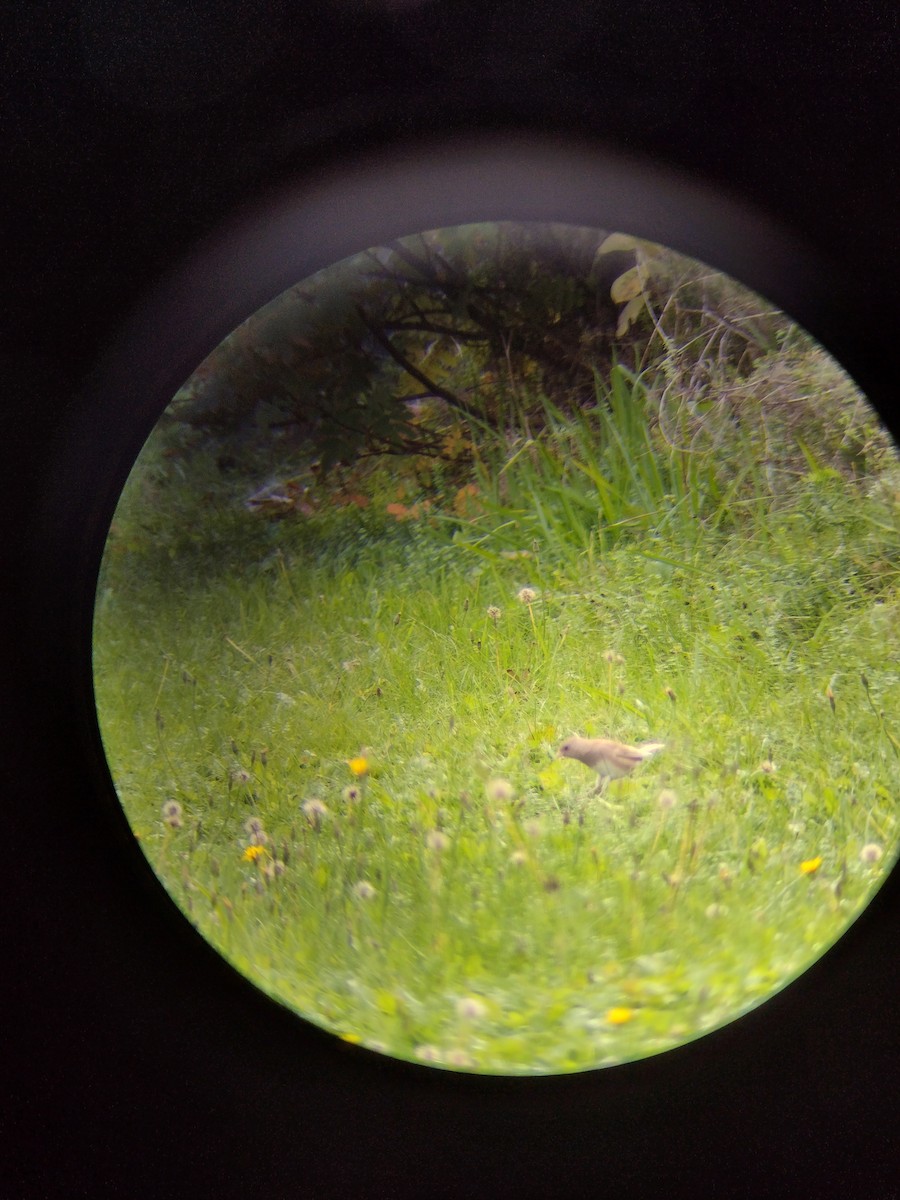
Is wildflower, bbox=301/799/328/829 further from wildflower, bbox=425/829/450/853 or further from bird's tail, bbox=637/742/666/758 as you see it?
bird's tail, bbox=637/742/666/758

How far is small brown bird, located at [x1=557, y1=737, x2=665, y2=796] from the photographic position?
3.67ft

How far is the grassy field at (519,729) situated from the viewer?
39.0 inches

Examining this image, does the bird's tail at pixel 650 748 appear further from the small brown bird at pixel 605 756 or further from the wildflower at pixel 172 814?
the wildflower at pixel 172 814

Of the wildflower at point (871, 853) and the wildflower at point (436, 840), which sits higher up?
the wildflower at point (436, 840)

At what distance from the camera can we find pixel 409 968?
100 centimetres

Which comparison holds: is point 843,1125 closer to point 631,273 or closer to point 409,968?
point 409,968

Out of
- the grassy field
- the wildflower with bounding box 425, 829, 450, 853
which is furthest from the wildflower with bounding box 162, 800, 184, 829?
the wildflower with bounding box 425, 829, 450, 853

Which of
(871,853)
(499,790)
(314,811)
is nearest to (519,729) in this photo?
(499,790)

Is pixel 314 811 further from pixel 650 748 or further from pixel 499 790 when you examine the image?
pixel 650 748

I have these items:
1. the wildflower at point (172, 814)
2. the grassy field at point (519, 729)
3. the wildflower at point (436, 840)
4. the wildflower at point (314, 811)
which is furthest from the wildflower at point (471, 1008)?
the wildflower at point (172, 814)

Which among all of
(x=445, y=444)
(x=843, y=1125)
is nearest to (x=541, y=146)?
(x=445, y=444)

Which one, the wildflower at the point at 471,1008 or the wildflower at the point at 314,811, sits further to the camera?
the wildflower at the point at 314,811

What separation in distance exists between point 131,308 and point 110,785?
50 cm

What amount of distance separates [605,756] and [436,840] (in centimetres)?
24
